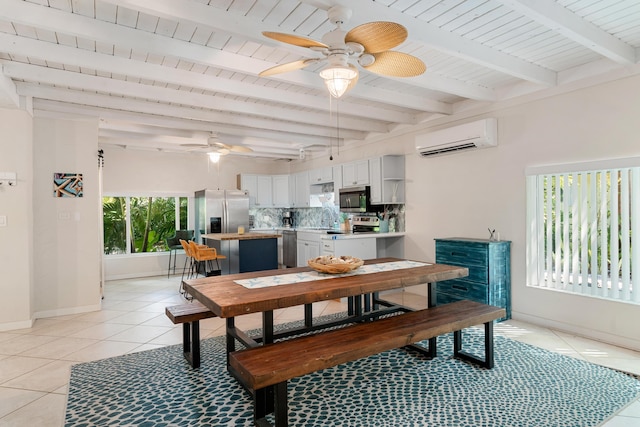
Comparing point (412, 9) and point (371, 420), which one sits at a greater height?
point (412, 9)

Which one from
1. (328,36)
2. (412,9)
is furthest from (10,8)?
(412,9)

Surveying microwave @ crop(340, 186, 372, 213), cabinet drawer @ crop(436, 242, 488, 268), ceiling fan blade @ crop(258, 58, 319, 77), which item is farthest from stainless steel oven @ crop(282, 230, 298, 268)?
ceiling fan blade @ crop(258, 58, 319, 77)

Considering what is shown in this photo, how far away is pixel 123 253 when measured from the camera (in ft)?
24.0

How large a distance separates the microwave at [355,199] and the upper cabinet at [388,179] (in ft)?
0.71

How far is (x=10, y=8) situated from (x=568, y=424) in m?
4.13

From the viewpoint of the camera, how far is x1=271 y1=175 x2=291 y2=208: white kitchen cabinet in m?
8.57

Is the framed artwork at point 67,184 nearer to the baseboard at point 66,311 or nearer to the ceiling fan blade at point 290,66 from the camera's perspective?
the baseboard at point 66,311

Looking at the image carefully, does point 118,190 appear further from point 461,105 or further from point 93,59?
point 461,105

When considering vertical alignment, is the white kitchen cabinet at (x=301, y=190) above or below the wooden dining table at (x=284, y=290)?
above

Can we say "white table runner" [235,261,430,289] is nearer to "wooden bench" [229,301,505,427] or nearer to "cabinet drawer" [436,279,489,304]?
"wooden bench" [229,301,505,427]

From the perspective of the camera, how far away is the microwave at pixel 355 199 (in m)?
5.96

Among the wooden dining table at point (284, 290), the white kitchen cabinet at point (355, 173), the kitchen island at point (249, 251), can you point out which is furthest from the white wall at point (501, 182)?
the kitchen island at point (249, 251)

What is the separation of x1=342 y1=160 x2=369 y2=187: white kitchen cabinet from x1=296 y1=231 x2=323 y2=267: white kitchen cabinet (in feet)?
3.44

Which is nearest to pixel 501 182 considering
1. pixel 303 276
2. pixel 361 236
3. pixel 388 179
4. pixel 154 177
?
pixel 388 179
